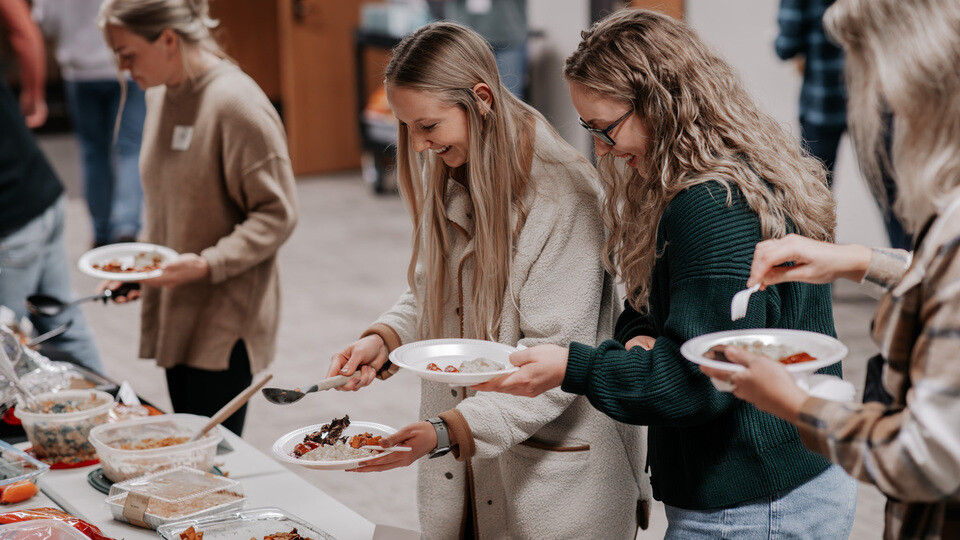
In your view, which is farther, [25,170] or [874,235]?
[874,235]

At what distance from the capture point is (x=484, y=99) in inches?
67.6

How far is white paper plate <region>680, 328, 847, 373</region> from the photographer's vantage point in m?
1.19

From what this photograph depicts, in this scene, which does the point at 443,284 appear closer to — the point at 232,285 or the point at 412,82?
the point at 412,82

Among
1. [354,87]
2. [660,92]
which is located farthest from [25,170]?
[354,87]

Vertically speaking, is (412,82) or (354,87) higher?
(412,82)

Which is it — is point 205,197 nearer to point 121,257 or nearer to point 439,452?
point 121,257

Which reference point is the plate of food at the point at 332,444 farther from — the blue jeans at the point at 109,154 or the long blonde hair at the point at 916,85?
the blue jeans at the point at 109,154

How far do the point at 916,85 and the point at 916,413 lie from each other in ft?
1.10

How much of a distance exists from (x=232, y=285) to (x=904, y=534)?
6.28 ft

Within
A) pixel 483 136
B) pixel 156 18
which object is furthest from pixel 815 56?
pixel 483 136

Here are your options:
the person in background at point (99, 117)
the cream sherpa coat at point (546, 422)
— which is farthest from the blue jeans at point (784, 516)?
the person in background at point (99, 117)

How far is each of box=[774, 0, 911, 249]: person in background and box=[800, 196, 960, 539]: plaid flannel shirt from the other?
369 centimetres

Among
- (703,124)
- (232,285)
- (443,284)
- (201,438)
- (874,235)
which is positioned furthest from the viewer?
(874,235)

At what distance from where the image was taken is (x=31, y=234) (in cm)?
305
